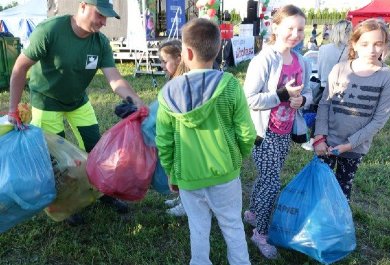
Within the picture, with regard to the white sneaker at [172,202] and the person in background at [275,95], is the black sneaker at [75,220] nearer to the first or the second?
the white sneaker at [172,202]

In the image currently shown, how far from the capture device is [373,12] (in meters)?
13.0

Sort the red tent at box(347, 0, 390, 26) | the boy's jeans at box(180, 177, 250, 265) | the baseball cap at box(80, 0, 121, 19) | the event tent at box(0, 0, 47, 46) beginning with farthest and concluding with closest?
the event tent at box(0, 0, 47, 46) → the red tent at box(347, 0, 390, 26) → the baseball cap at box(80, 0, 121, 19) → the boy's jeans at box(180, 177, 250, 265)

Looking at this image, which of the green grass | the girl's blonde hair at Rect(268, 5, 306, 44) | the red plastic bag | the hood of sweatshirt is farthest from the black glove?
the girl's blonde hair at Rect(268, 5, 306, 44)

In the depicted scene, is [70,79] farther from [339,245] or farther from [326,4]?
[326,4]

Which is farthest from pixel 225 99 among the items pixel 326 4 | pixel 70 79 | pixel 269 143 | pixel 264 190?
pixel 326 4

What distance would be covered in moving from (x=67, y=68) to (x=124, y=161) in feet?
2.60

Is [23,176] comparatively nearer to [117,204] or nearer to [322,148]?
[117,204]

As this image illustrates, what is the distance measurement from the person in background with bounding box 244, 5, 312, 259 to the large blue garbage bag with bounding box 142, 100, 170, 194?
0.58 m

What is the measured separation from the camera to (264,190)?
257 cm

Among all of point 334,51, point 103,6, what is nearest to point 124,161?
point 103,6

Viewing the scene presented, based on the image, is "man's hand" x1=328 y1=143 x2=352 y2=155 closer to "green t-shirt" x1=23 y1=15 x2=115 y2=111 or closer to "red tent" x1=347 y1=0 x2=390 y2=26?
"green t-shirt" x1=23 y1=15 x2=115 y2=111

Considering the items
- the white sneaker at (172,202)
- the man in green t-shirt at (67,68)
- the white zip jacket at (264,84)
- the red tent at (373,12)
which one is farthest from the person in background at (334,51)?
the red tent at (373,12)

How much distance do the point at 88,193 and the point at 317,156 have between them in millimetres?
1563

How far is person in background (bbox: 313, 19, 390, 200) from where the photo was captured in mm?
2395
